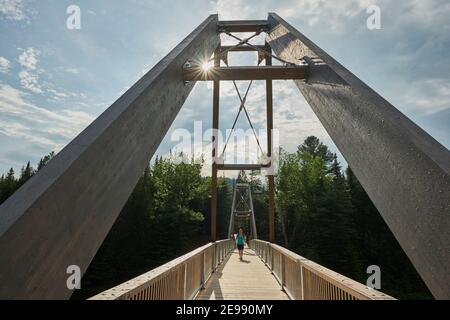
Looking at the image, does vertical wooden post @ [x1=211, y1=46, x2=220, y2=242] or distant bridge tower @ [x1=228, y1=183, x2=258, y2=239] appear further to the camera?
distant bridge tower @ [x1=228, y1=183, x2=258, y2=239]

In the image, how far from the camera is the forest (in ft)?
95.0

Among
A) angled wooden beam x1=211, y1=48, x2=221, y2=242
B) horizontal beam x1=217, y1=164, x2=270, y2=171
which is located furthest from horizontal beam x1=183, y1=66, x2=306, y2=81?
horizontal beam x1=217, y1=164, x2=270, y2=171

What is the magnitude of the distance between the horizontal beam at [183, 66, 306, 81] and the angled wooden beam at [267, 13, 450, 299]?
1.50 feet

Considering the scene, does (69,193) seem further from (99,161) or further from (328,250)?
(328,250)

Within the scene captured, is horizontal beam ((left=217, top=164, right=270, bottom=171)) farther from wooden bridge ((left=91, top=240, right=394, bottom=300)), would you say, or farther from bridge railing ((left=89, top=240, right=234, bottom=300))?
bridge railing ((left=89, top=240, right=234, bottom=300))

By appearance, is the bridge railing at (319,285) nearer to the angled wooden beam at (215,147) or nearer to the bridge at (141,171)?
the bridge at (141,171)

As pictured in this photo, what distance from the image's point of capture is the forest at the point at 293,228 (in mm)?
28969

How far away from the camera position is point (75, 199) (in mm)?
1206

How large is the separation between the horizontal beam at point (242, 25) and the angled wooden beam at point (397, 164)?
13.3ft

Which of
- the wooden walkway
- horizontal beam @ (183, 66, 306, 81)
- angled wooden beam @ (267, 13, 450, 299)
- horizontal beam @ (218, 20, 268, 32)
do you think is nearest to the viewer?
angled wooden beam @ (267, 13, 450, 299)

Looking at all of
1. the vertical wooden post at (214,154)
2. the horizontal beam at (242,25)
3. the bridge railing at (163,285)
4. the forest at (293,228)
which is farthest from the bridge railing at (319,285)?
the forest at (293,228)

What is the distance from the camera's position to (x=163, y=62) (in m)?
2.44

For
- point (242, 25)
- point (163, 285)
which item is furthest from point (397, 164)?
point (242, 25)
